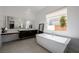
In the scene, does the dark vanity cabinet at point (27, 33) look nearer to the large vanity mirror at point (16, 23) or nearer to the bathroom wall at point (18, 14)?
the large vanity mirror at point (16, 23)

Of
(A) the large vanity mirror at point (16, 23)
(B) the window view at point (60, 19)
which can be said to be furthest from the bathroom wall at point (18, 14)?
(B) the window view at point (60, 19)

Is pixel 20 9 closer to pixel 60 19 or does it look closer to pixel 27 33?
pixel 27 33

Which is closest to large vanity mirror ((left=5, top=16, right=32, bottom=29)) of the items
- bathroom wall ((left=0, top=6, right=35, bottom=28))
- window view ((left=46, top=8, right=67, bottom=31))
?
bathroom wall ((left=0, top=6, right=35, bottom=28))

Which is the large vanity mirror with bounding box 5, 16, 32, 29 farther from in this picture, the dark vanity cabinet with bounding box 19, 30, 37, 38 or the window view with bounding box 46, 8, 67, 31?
the window view with bounding box 46, 8, 67, 31

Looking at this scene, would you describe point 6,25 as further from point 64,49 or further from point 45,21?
point 64,49

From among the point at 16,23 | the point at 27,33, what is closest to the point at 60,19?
the point at 27,33

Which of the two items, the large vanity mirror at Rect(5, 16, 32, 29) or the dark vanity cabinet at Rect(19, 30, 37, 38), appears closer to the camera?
the large vanity mirror at Rect(5, 16, 32, 29)

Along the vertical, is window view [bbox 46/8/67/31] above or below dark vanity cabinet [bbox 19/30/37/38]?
above

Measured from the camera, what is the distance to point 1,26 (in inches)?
159

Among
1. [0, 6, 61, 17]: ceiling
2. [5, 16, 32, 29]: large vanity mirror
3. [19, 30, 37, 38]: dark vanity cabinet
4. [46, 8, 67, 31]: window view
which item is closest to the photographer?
[46, 8, 67, 31]: window view

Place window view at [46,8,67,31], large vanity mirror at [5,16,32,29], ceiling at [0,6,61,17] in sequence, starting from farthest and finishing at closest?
large vanity mirror at [5,16,32,29] → ceiling at [0,6,61,17] → window view at [46,8,67,31]

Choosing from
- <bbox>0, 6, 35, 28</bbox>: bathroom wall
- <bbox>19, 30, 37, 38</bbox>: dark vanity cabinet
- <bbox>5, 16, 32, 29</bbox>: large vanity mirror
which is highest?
<bbox>0, 6, 35, 28</bbox>: bathroom wall

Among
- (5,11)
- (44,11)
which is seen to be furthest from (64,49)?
(5,11)
